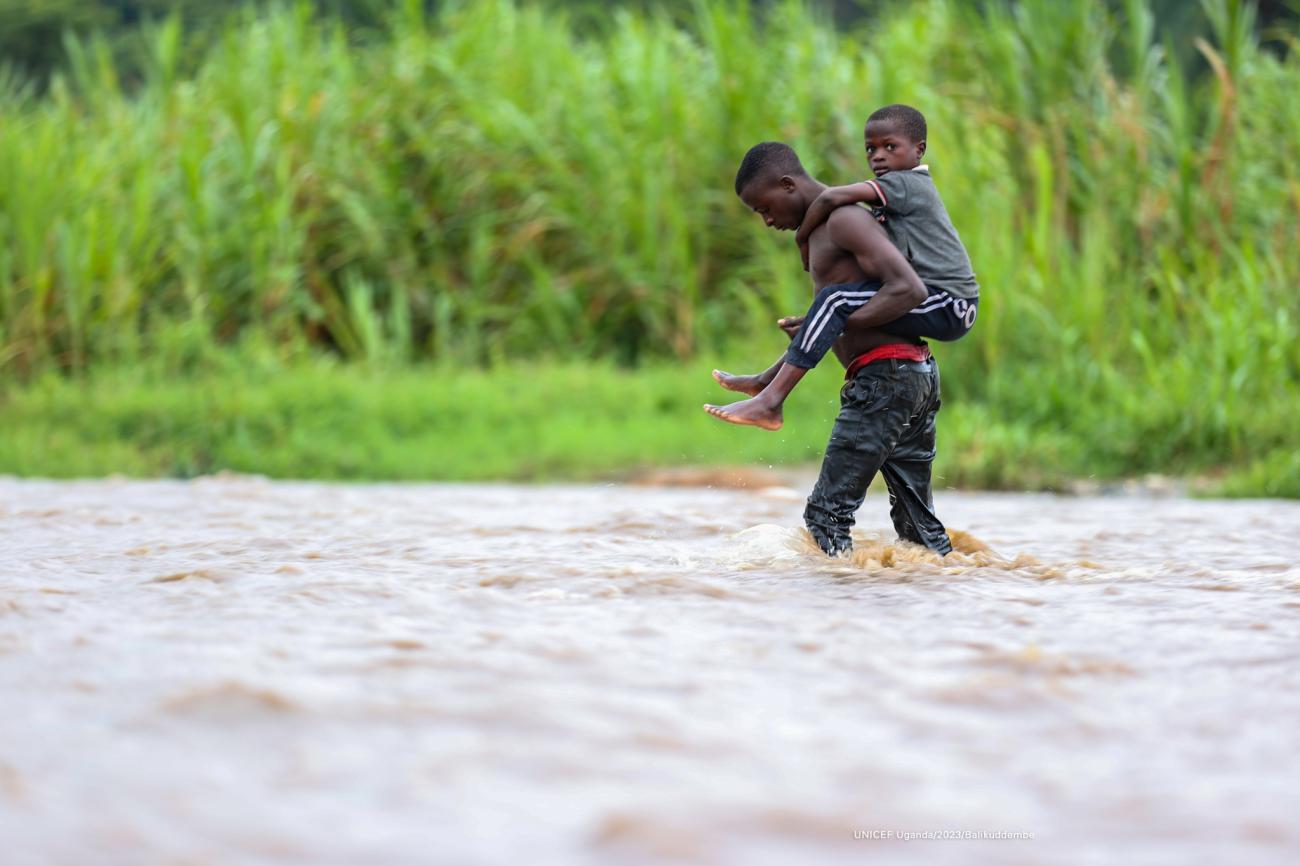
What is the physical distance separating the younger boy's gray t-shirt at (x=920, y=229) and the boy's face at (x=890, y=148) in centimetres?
3

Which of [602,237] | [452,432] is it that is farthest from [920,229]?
[602,237]

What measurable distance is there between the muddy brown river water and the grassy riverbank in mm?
2801

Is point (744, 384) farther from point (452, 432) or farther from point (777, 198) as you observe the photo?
point (452, 432)

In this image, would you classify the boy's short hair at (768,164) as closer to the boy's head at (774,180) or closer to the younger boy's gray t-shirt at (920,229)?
the boy's head at (774,180)

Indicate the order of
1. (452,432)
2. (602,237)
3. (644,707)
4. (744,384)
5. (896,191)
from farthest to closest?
(602,237) < (452,432) < (744,384) < (896,191) < (644,707)

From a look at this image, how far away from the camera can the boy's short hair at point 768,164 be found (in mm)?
3537

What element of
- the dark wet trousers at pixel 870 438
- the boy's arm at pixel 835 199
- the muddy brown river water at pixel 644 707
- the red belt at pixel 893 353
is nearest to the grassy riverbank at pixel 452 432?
the muddy brown river water at pixel 644 707

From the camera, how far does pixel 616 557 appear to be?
3.90 m

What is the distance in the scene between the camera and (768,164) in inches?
139

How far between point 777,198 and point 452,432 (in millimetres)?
4317

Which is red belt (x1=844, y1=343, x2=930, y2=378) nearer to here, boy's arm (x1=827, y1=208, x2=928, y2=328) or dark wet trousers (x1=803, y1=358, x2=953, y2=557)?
dark wet trousers (x1=803, y1=358, x2=953, y2=557)

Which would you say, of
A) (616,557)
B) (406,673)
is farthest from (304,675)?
(616,557)

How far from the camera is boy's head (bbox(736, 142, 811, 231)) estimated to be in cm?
354

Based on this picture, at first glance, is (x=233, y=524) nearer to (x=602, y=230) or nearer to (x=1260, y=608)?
(x=1260, y=608)
